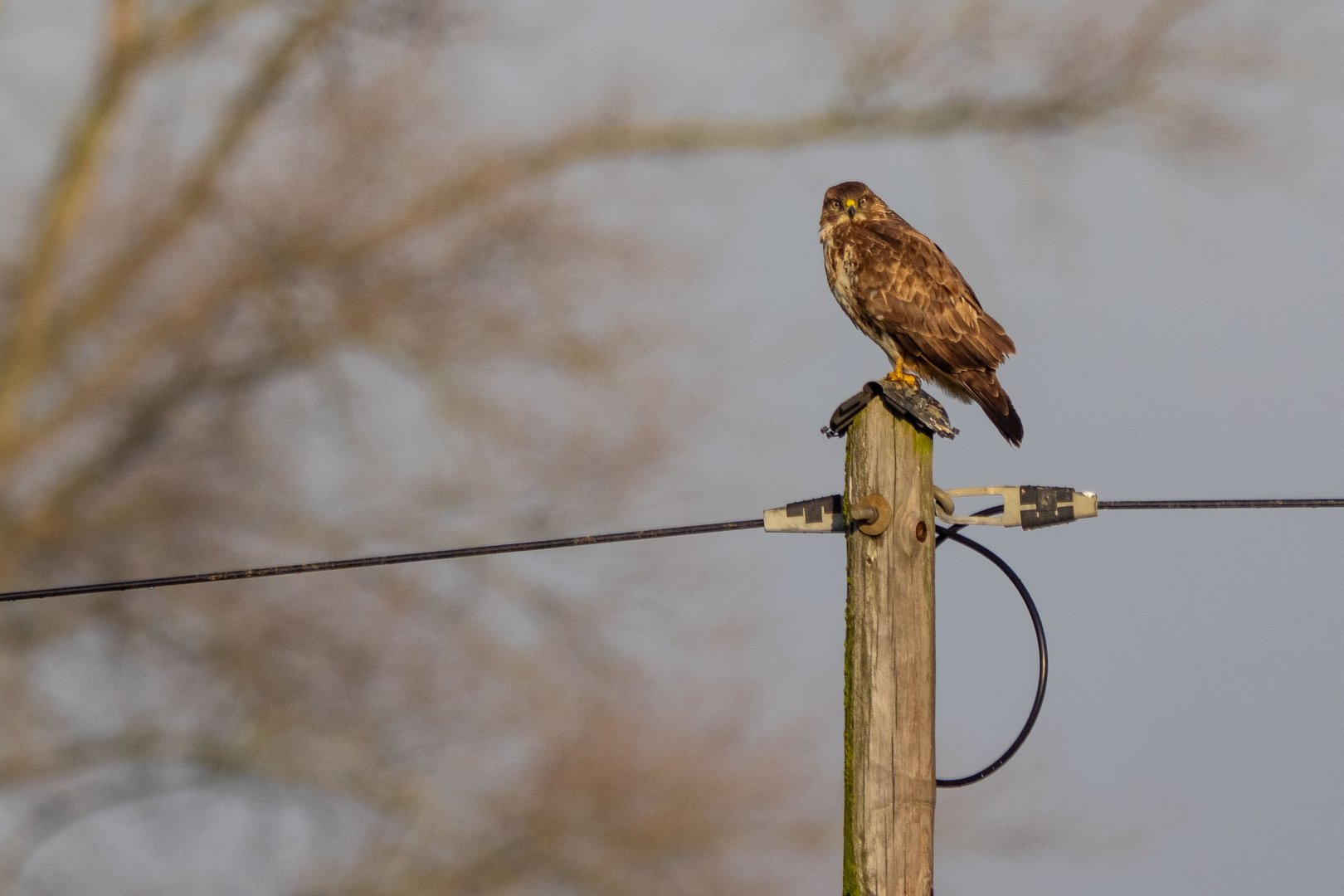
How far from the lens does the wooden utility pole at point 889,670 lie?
3.19m

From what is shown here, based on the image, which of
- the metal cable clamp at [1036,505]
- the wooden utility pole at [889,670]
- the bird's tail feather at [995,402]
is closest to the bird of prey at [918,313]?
the bird's tail feather at [995,402]

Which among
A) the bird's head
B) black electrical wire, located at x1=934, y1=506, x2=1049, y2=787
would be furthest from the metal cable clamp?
the bird's head

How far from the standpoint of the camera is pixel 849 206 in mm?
5465

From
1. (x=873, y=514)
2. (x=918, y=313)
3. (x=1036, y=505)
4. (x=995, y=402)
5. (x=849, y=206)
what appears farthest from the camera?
(x=849, y=206)

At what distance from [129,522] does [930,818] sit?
10390mm

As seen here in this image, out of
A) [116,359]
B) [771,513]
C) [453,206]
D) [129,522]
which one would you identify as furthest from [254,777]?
[771,513]

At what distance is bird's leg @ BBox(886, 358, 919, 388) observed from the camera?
4422 mm

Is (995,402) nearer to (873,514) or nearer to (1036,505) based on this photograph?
(1036,505)

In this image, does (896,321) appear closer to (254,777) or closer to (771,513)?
(771,513)

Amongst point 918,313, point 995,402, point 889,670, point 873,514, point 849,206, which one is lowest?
point 889,670

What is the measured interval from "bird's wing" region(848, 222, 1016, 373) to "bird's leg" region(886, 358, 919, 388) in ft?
0.33

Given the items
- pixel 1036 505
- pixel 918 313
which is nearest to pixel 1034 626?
pixel 1036 505

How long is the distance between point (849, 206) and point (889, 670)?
2.66m

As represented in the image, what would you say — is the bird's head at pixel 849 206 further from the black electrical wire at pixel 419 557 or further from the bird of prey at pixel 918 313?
the black electrical wire at pixel 419 557
